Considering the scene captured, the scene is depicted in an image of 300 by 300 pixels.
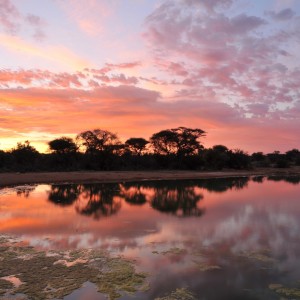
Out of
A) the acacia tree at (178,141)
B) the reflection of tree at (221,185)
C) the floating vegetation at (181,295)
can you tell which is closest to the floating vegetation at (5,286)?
the floating vegetation at (181,295)

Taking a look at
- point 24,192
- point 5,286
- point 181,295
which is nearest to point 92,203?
point 24,192

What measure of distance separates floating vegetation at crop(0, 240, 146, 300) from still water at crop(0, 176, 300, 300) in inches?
10.4

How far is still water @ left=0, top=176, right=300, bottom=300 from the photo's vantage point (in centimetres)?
729

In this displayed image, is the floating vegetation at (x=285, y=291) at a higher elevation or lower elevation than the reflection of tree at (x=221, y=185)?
lower

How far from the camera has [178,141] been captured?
235 feet

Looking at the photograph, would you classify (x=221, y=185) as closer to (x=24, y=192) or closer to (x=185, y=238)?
(x=24, y=192)

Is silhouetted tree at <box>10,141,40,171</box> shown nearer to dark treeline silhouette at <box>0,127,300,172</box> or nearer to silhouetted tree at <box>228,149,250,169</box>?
dark treeline silhouette at <box>0,127,300,172</box>

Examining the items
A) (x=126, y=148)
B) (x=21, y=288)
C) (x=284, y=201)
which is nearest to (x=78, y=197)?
(x=284, y=201)

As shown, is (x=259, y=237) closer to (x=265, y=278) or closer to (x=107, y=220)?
(x=265, y=278)

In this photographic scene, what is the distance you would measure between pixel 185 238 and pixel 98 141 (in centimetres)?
5122

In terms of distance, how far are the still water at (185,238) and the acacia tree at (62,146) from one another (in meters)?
41.7

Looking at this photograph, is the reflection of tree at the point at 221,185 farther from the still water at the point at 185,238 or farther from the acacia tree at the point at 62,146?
the acacia tree at the point at 62,146

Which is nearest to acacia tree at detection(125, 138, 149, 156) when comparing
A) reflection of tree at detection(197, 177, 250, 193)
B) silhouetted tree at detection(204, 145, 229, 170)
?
silhouetted tree at detection(204, 145, 229, 170)

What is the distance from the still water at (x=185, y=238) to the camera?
729cm
